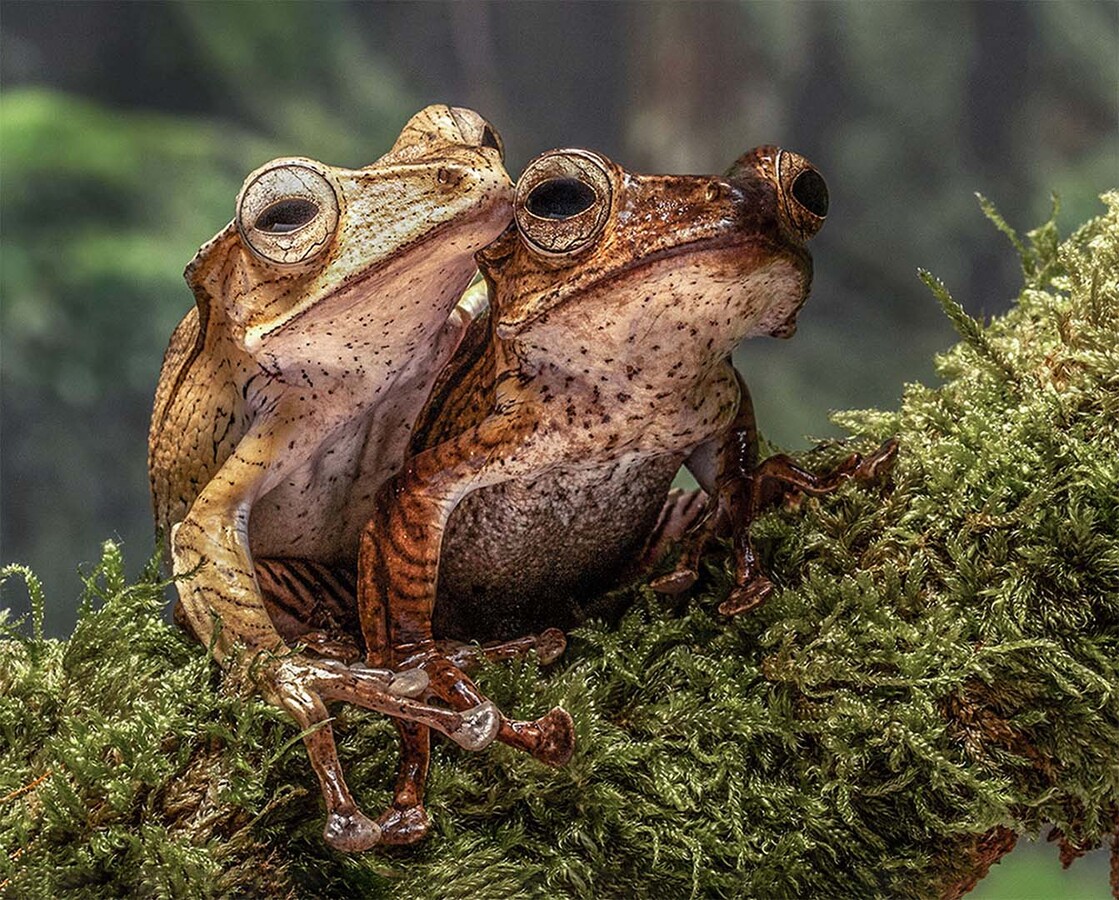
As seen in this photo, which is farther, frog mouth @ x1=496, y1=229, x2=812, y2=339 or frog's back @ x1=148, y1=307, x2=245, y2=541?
frog's back @ x1=148, y1=307, x2=245, y2=541

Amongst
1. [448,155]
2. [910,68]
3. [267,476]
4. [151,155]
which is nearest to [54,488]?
[151,155]

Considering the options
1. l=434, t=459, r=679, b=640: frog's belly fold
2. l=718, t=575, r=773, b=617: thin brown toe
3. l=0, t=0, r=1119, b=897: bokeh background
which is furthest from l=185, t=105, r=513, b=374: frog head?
l=0, t=0, r=1119, b=897: bokeh background

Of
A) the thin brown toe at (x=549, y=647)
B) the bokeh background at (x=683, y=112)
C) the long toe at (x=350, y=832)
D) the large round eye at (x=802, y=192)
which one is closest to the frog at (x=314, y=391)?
the long toe at (x=350, y=832)

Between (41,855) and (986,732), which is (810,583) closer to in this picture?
(986,732)

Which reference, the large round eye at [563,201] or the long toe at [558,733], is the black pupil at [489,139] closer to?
the large round eye at [563,201]

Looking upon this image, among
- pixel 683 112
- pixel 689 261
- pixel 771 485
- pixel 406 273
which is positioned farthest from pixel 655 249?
pixel 683 112

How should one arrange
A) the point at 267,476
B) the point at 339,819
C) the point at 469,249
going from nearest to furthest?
the point at 339,819 → the point at 469,249 → the point at 267,476

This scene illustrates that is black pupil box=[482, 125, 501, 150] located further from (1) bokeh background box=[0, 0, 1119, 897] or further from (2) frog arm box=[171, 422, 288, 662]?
(1) bokeh background box=[0, 0, 1119, 897]

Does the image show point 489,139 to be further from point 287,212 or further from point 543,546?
point 543,546
